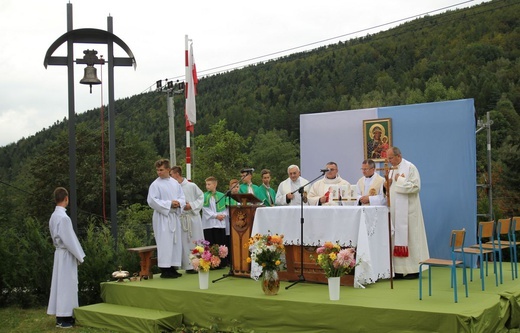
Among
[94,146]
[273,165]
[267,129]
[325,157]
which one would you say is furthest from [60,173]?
[325,157]

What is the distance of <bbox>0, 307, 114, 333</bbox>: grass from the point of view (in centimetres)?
820

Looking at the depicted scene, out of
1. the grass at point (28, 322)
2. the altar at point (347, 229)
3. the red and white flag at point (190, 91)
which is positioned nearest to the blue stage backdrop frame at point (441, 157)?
the altar at point (347, 229)

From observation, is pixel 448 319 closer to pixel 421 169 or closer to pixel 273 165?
pixel 421 169

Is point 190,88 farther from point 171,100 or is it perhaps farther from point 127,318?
point 171,100

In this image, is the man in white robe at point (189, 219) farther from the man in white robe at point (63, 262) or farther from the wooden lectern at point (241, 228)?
the man in white robe at point (63, 262)

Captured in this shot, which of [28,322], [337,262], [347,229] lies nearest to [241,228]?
[347,229]

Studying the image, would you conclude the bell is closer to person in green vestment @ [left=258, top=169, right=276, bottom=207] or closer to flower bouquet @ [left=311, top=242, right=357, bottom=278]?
person in green vestment @ [left=258, top=169, right=276, bottom=207]

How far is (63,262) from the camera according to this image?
8250 millimetres

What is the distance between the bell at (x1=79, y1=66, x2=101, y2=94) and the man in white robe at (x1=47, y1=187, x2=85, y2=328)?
7.10ft

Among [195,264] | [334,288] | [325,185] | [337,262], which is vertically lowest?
[334,288]

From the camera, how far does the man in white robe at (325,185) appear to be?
970 cm

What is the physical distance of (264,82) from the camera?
6391 cm

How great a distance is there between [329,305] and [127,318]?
9.01 feet

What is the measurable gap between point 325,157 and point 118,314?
5434mm
